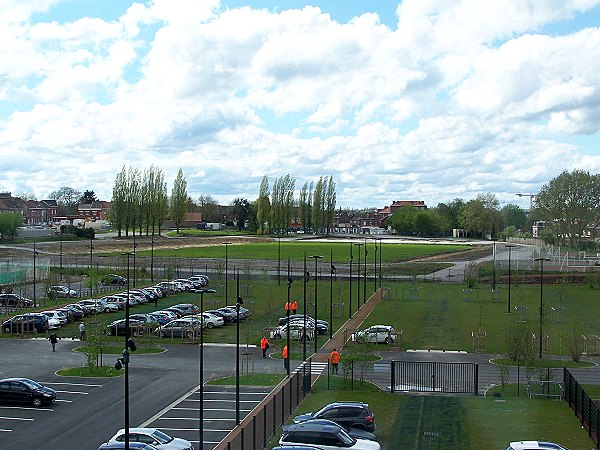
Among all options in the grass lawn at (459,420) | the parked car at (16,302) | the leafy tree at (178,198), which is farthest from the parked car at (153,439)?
the leafy tree at (178,198)

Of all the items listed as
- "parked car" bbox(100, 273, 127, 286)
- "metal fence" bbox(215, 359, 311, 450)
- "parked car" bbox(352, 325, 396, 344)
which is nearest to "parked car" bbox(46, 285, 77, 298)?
"parked car" bbox(100, 273, 127, 286)

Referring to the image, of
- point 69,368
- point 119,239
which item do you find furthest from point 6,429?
point 119,239

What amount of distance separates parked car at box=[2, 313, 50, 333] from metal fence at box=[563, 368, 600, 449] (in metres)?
36.6

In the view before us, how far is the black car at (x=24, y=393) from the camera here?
3191 centimetres

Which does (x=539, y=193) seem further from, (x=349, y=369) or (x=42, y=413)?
(x=42, y=413)

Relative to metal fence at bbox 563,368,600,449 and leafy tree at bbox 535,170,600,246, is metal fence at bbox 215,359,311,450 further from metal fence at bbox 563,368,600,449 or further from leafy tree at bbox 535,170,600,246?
leafy tree at bbox 535,170,600,246

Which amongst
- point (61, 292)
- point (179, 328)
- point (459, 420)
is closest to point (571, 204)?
point (61, 292)

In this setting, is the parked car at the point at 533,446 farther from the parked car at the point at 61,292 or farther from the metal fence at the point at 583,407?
the parked car at the point at 61,292

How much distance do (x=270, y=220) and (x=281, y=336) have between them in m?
146

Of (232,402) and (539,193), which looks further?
(539,193)

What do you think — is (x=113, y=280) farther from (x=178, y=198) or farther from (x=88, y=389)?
(x=178, y=198)

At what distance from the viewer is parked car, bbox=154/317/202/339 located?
51.5m

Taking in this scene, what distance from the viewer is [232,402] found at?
3272 cm

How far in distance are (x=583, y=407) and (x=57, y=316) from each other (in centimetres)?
4089
